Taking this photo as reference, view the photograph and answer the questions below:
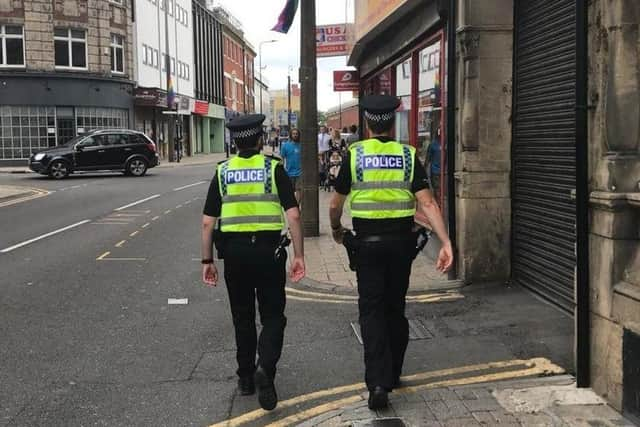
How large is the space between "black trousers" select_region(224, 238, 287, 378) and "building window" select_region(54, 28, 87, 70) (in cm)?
3539

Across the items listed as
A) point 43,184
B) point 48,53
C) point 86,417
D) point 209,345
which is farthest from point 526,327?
point 48,53

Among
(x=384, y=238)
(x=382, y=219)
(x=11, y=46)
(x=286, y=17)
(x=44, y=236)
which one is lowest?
(x=44, y=236)

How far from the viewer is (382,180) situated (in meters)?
4.42

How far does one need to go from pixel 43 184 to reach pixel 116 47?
17.0 meters

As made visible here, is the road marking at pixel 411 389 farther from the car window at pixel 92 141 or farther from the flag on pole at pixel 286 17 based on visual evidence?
the car window at pixel 92 141

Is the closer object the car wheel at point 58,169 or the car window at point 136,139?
the car wheel at point 58,169

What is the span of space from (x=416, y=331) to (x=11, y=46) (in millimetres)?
34941

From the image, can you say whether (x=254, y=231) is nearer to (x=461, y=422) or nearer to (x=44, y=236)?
(x=461, y=422)

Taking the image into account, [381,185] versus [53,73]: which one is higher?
[53,73]

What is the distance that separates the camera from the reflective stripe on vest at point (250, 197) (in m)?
4.53

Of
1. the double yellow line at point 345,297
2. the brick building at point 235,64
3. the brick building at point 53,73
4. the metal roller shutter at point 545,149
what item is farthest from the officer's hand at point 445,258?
the brick building at point 235,64

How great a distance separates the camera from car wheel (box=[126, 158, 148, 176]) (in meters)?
28.4

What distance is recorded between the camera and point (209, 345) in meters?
5.96

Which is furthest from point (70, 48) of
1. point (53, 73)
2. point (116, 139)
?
point (116, 139)
